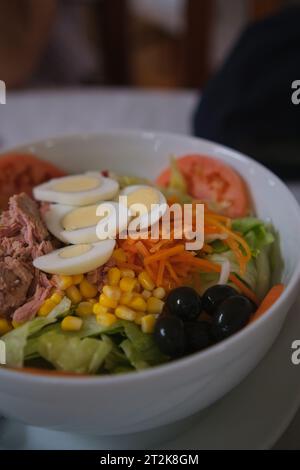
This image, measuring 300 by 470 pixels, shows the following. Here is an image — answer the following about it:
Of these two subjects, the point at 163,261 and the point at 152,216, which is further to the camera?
the point at 152,216

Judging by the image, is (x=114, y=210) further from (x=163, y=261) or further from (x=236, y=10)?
(x=236, y=10)

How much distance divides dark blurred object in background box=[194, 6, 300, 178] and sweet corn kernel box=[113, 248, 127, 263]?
76cm

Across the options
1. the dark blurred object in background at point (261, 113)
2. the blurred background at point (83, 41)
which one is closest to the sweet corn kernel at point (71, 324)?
the dark blurred object in background at point (261, 113)

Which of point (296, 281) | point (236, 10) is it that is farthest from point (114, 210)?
point (236, 10)

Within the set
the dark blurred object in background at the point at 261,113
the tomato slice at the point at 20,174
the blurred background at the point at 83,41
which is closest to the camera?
the tomato slice at the point at 20,174

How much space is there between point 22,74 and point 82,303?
1968 mm

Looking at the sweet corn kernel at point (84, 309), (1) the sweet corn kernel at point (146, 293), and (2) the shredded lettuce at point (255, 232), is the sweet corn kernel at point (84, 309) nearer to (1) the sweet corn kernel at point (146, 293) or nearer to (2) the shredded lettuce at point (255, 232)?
(1) the sweet corn kernel at point (146, 293)

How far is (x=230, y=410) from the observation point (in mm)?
946

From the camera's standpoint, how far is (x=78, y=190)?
132 centimetres

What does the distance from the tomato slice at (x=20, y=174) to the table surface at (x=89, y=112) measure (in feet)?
1.67

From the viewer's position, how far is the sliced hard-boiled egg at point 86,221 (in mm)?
1146
